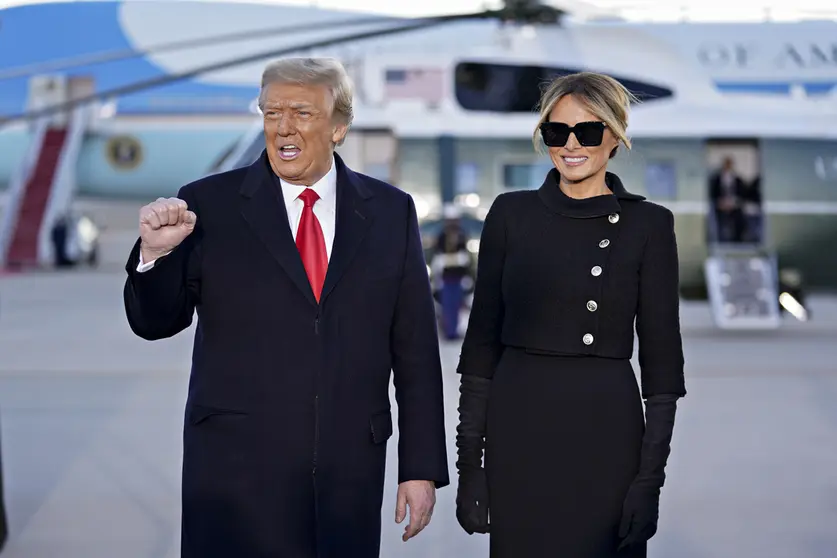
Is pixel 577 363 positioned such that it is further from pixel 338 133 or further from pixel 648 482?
pixel 338 133

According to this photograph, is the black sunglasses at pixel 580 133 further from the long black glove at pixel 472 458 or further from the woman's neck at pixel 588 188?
the long black glove at pixel 472 458

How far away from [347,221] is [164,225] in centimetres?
44

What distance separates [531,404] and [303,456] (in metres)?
0.53

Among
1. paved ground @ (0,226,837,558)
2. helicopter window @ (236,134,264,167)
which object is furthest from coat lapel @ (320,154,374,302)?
helicopter window @ (236,134,264,167)

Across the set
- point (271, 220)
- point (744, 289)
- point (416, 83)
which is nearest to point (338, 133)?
point (271, 220)

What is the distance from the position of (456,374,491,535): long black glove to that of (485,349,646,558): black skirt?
0.03m

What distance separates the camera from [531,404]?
2387 mm

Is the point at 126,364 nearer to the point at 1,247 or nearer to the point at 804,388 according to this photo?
the point at 804,388

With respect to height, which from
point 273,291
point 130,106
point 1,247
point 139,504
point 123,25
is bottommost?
point 139,504

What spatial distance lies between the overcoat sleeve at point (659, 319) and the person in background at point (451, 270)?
23.9 ft

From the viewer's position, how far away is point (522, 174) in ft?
38.9

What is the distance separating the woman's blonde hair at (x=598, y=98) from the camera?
2342mm

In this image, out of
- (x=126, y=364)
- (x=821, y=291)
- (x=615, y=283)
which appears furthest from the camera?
(x=821, y=291)

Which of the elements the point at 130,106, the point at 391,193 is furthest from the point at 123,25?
the point at 391,193
